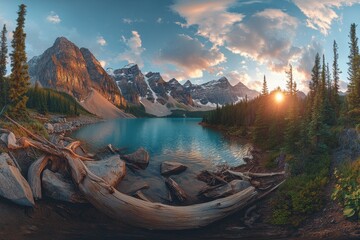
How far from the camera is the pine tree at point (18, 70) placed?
3303 cm

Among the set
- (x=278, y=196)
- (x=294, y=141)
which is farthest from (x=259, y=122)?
(x=278, y=196)

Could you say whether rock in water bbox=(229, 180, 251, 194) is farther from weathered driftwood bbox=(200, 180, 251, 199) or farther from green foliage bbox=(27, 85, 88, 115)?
green foliage bbox=(27, 85, 88, 115)

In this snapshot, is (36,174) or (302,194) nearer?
(302,194)

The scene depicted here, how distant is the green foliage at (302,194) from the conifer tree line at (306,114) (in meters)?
2.79

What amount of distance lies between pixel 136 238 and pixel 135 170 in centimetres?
1445

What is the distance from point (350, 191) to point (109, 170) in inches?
648

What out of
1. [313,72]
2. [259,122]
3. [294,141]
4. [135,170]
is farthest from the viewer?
[313,72]

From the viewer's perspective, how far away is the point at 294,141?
2456 cm

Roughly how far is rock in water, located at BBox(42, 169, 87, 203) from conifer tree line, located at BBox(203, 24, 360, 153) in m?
18.1

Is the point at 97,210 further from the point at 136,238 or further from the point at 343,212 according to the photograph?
the point at 343,212

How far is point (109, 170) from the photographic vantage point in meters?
20.5

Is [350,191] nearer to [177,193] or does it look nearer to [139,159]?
[177,193]

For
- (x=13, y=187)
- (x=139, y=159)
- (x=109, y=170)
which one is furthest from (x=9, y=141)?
(x=139, y=159)

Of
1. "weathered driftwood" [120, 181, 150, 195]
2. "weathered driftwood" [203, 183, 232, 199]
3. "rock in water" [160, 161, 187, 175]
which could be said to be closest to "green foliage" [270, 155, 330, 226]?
"weathered driftwood" [203, 183, 232, 199]
